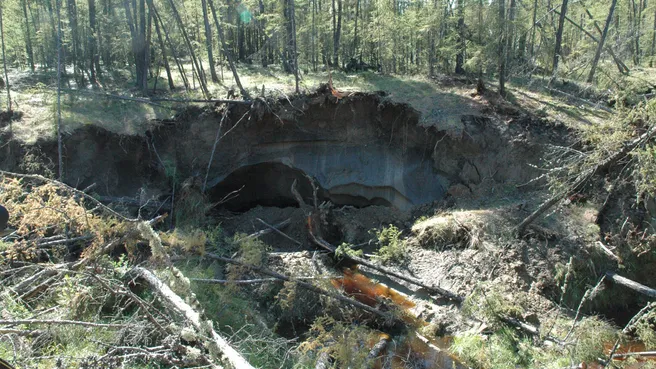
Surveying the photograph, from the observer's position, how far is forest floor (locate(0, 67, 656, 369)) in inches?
248

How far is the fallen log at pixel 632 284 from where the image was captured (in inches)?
305

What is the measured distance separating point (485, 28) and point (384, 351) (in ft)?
37.0

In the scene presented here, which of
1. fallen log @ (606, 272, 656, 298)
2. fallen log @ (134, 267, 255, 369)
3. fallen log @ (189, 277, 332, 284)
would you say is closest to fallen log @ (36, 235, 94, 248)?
fallen log @ (134, 267, 255, 369)

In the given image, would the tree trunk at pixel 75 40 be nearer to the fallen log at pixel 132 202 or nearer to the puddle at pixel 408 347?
the fallen log at pixel 132 202

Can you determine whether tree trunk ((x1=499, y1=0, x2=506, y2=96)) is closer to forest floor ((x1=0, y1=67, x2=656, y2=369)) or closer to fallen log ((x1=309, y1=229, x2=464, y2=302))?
forest floor ((x1=0, y1=67, x2=656, y2=369))

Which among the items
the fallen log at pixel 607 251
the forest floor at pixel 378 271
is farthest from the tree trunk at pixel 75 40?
the fallen log at pixel 607 251

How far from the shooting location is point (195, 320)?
17.4ft

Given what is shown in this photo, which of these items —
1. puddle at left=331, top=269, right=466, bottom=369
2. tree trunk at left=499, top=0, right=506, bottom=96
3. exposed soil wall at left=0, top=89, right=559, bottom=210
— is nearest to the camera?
puddle at left=331, top=269, right=466, bottom=369

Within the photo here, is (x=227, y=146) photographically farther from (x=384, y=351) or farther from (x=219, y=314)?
(x=384, y=351)

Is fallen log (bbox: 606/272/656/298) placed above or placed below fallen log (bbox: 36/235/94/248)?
below

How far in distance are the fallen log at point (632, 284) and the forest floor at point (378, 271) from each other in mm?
236

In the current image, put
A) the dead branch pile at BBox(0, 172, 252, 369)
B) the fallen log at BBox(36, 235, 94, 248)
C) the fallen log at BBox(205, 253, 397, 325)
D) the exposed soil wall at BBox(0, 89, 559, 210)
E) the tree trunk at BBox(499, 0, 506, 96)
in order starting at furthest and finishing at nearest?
the tree trunk at BBox(499, 0, 506, 96)
the exposed soil wall at BBox(0, 89, 559, 210)
the fallen log at BBox(205, 253, 397, 325)
the fallen log at BBox(36, 235, 94, 248)
the dead branch pile at BBox(0, 172, 252, 369)

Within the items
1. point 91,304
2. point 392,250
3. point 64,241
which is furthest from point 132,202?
point 392,250

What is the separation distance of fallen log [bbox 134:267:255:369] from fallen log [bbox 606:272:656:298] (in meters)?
6.91
